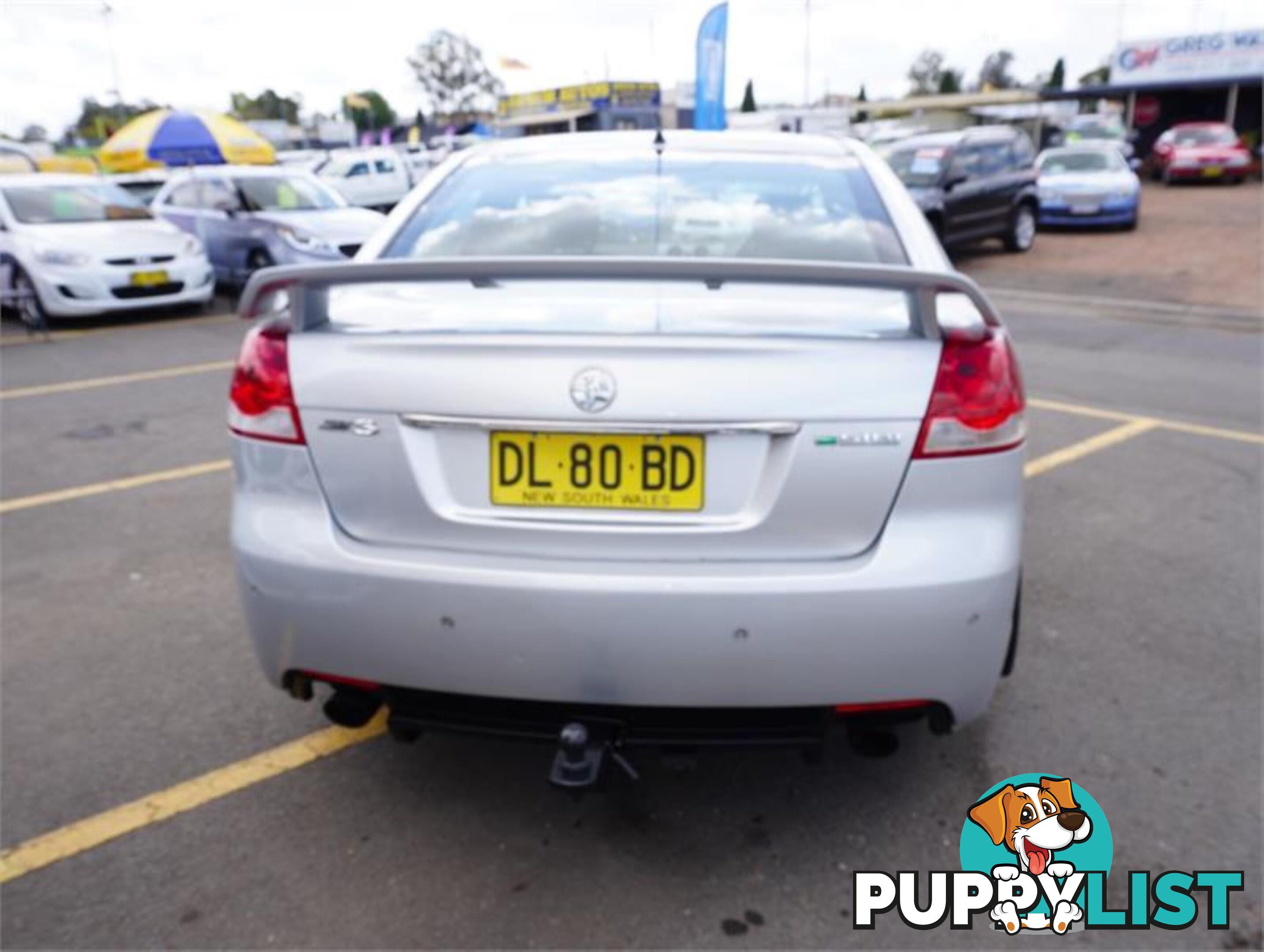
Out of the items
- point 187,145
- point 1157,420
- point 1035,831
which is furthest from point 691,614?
point 187,145

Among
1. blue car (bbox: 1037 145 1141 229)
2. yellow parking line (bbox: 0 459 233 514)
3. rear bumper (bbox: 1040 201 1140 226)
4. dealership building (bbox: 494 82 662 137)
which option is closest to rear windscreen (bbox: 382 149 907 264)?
yellow parking line (bbox: 0 459 233 514)

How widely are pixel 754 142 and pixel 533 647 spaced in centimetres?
197

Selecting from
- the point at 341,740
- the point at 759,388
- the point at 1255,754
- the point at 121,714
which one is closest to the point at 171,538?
the point at 121,714

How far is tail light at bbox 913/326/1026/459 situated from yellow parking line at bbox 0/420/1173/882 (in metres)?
1.79

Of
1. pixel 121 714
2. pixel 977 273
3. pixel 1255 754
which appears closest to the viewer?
pixel 1255 754

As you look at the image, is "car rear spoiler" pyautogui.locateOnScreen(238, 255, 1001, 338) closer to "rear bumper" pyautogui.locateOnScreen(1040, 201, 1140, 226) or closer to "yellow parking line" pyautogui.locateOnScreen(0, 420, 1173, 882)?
"yellow parking line" pyautogui.locateOnScreen(0, 420, 1173, 882)

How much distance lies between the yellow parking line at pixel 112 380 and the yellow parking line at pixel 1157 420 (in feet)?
20.3

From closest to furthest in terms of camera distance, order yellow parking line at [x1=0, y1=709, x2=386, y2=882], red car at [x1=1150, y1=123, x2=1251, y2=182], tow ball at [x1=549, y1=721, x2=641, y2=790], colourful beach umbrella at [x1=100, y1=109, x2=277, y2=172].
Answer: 1. tow ball at [x1=549, y1=721, x2=641, y2=790]
2. yellow parking line at [x1=0, y1=709, x2=386, y2=882]
3. colourful beach umbrella at [x1=100, y1=109, x2=277, y2=172]
4. red car at [x1=1150, y1=123, x2=1251, y2=182]

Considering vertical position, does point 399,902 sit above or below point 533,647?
below

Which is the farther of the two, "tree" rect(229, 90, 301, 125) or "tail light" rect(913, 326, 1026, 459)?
"tree" rect(229, 90, 301, 125)

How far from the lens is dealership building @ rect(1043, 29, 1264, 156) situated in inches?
1318

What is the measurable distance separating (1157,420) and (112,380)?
7419 mm

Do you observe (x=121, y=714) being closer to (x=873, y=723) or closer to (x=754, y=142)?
(x=873, y=723)

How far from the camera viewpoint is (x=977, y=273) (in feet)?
45.4
